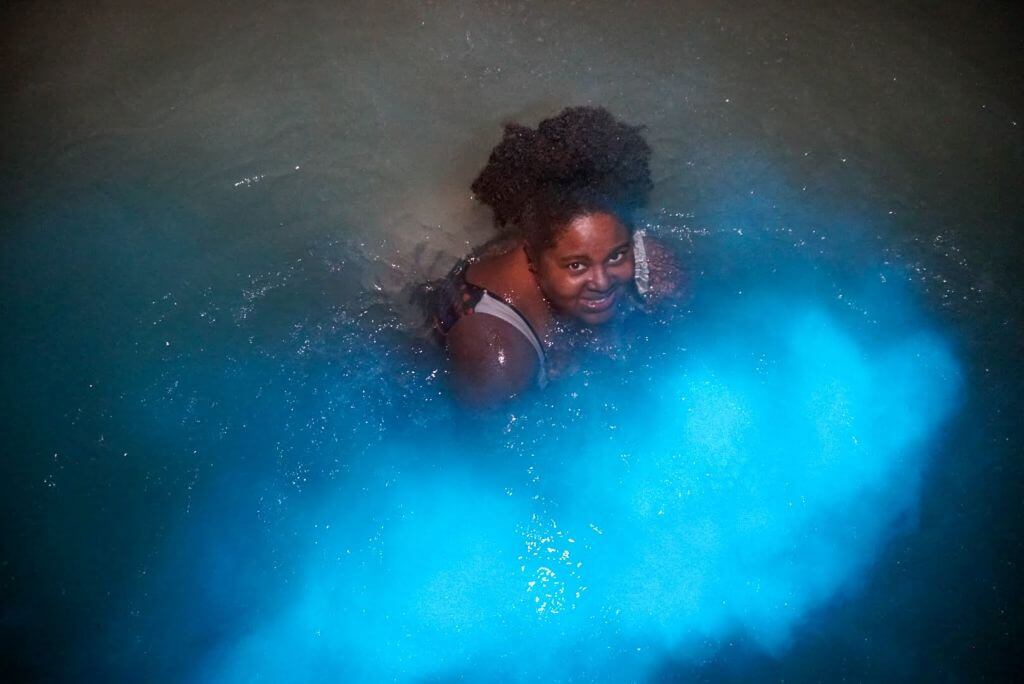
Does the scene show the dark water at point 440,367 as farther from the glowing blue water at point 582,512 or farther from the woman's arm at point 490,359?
the woman's arm at point 490,359

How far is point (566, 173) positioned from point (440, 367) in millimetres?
1023

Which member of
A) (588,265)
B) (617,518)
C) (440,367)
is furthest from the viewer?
(440,367)

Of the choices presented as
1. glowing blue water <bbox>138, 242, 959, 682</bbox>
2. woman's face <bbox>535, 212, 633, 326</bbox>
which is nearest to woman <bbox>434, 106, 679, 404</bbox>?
woman's face <bbox>535, 212, 633, 326</bbox>

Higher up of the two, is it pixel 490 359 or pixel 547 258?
pixel 547 258

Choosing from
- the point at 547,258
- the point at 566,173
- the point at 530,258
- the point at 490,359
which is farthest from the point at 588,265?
the point at 490,359

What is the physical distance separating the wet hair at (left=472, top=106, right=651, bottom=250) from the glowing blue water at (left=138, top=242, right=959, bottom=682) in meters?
0.77

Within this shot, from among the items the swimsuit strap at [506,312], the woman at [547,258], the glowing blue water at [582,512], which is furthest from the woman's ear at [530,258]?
the glowing blue water at [582,512]

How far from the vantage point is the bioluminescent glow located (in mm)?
2771

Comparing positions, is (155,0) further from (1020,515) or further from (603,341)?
(1020,515)

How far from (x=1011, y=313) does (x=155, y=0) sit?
4.95 meters

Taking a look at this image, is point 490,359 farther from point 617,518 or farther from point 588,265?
point 617,518

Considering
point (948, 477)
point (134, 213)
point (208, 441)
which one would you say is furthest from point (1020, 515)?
point (134, 213)

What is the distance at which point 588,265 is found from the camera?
268cm

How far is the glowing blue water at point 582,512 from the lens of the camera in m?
2.78
